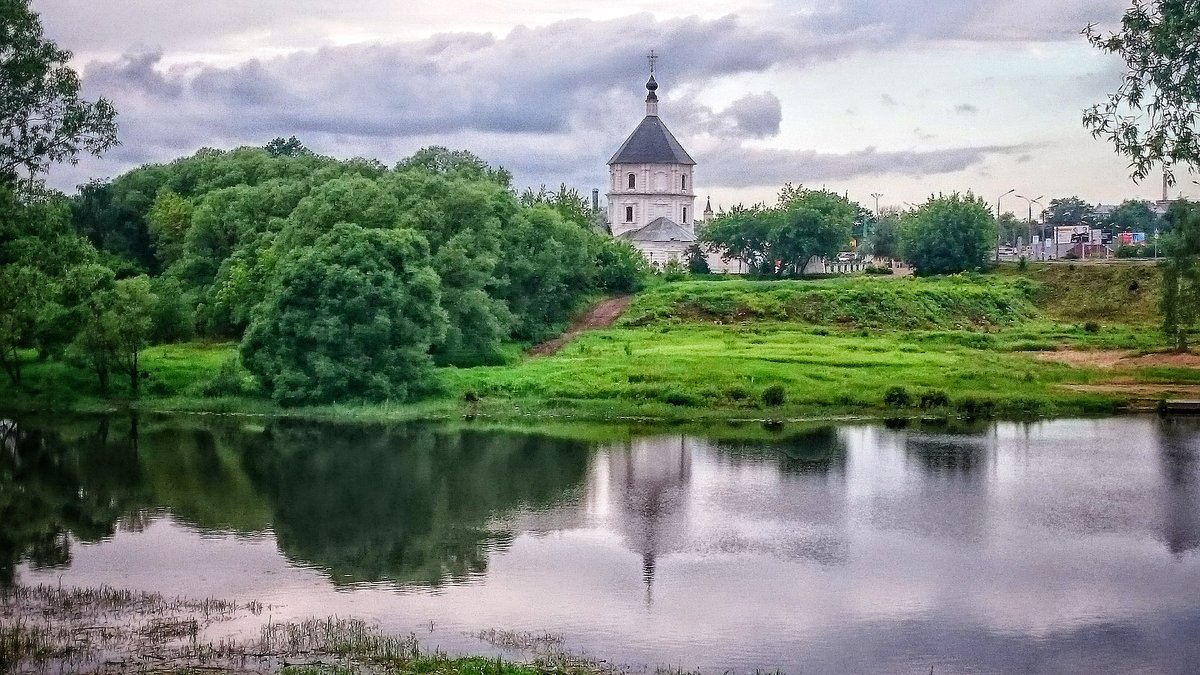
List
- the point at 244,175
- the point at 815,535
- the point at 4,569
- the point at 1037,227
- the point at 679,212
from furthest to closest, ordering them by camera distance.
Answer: the point at 1037,227 → the point at 679,212 → the point at 244,175 → the point at 815,535 → the point at 4,569

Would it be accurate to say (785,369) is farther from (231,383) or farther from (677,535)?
(677,535)

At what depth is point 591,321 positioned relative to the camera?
70.2 m

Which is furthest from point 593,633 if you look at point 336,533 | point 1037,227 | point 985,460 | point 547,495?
point 1037,227

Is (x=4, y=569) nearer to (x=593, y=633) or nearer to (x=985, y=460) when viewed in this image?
(x=593, y=633)

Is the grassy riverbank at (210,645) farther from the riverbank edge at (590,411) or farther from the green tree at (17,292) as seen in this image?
the riverbank edge at (590,411)

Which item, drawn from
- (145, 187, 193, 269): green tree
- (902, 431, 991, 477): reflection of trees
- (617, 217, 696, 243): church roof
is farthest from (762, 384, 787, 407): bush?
(617, 217, 696, 243): church roof

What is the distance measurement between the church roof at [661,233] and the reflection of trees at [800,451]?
2401 inches

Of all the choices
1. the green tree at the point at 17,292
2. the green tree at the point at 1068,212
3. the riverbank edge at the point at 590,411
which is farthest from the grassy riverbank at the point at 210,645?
the green tree at the point at 1068,212

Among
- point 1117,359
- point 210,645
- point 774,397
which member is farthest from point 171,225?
point 210,645

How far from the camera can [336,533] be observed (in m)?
29.1

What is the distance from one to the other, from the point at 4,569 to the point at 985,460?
2501 centimetres

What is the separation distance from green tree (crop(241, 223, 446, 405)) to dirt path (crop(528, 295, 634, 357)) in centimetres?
1304

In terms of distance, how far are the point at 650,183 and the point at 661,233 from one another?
4.67 meters

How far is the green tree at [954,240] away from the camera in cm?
8688
